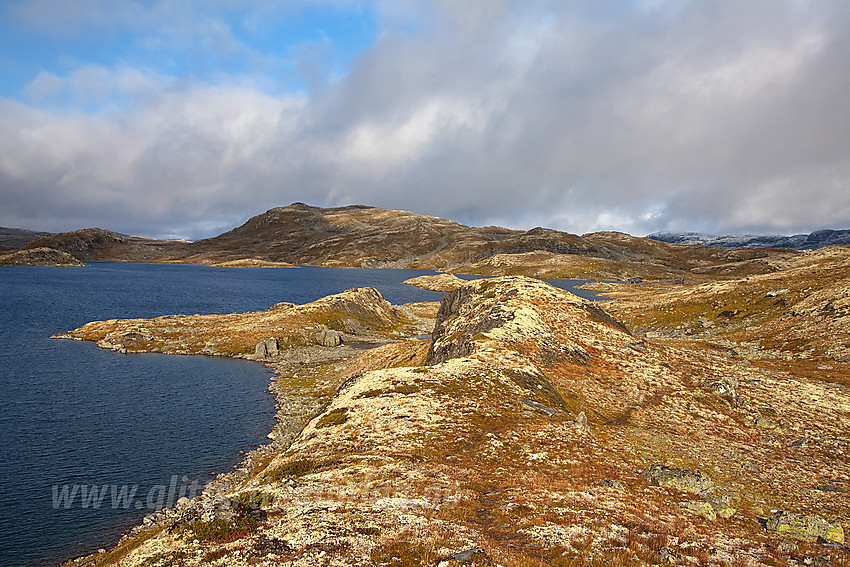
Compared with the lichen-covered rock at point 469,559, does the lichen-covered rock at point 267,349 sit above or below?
below

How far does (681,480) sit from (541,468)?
8.33m

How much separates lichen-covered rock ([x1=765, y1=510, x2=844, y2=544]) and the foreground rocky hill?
0.07 m

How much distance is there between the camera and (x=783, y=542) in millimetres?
19812

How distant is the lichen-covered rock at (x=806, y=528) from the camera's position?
802 inches

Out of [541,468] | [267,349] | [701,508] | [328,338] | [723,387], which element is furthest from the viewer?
[328,338]

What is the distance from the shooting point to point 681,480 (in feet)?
82.8

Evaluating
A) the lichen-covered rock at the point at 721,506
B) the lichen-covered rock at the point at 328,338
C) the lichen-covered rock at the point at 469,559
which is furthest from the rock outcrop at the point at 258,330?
the lichen-covered rock at the point at 469,559

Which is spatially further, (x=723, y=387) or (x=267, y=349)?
(x=267, y=349)

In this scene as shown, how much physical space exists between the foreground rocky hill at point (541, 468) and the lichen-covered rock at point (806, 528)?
7 cm

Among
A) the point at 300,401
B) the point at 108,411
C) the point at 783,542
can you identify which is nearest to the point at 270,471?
the point at 783,542

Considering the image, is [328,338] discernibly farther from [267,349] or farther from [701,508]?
[701,508]

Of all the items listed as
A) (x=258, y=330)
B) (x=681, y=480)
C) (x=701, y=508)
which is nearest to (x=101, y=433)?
(x=258, y=330)

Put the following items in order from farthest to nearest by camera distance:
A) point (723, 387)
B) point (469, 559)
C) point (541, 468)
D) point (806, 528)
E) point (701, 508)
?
point (723, 387)
point (541, 468)
point (701, 508)
point (806, 528)
point (469, 559)

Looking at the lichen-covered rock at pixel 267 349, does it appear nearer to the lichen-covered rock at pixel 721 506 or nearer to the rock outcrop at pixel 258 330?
the rock outcrop at pixel 258 330
